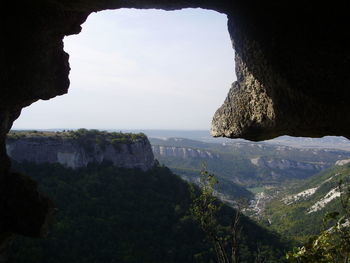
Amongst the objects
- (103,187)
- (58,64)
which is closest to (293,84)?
(58,64)

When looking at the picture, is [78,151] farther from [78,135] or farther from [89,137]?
[89,137]

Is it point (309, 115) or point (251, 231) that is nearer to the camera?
point (309, 115)

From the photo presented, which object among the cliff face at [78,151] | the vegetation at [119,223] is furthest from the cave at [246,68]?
the cliff face at [78,151]

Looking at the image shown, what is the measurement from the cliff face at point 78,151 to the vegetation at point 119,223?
1201 mm

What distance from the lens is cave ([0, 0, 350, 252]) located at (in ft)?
13.8

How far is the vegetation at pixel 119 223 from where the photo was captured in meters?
33.5

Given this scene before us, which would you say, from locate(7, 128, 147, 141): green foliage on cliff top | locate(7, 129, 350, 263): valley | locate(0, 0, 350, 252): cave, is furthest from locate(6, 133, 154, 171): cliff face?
locate(0, 0, 350, 252): cave

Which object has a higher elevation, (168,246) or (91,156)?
(91,156)

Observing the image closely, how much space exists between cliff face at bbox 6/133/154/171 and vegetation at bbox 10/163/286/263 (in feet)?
3.94

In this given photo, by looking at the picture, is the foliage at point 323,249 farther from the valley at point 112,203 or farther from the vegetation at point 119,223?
the vegetation at point 119,223

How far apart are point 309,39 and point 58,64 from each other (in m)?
4.52

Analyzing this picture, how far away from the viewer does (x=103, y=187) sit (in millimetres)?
49062

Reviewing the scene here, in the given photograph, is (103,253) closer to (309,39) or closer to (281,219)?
(309,39)

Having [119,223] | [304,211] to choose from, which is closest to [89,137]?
[119,223]
